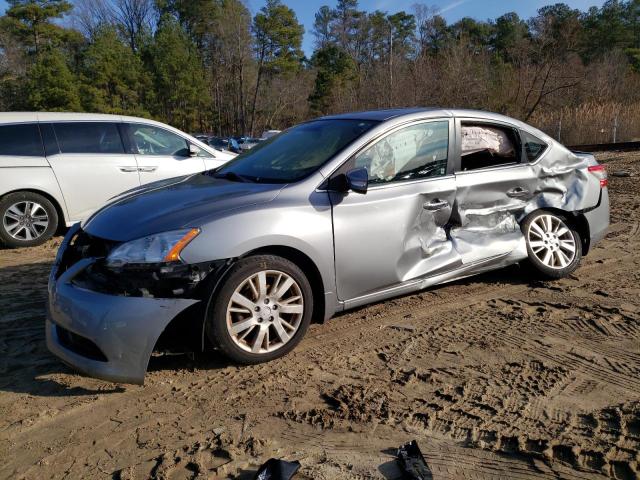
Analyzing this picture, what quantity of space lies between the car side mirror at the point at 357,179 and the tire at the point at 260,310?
0.67 metres

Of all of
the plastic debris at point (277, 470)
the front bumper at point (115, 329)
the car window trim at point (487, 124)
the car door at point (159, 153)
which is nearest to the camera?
the plastic debris at point (277, 470)

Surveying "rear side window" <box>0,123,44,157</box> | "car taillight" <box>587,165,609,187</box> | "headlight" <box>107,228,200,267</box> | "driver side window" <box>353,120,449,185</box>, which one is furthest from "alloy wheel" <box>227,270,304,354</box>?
"rear side window" <box>0,123,44,157</box>

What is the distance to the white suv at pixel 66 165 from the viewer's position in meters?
6.64

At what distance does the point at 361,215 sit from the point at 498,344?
1.28 m

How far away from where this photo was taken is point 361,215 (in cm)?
361

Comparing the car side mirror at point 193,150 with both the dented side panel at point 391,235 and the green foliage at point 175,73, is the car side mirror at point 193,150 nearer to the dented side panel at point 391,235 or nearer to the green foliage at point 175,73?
the dented side panel at point 391,235

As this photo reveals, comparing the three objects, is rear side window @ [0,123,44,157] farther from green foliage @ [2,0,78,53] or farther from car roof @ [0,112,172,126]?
green foliage @ [2,0,78,53]

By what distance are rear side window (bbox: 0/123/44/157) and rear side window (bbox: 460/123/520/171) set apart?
5.45 m

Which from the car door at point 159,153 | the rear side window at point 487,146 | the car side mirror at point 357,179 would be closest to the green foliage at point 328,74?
the car door at point 159,153

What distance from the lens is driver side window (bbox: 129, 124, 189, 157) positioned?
24.2ft

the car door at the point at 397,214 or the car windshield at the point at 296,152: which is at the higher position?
the car windshield at the point at 296,152

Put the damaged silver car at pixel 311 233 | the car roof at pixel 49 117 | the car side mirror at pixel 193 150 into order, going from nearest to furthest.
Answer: the damaged silver car at pixel 311 233 < the car roof at pixel 49 117 < the car side mirror at pixel 193 150

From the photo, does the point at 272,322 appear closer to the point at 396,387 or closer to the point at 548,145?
the point at 396,387

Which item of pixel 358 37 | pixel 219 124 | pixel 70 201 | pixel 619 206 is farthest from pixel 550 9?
pixel 70 201
